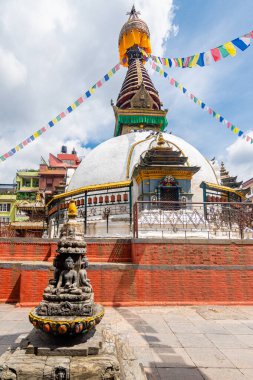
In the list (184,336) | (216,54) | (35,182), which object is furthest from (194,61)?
(35,182)

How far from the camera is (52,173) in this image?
45375 mm

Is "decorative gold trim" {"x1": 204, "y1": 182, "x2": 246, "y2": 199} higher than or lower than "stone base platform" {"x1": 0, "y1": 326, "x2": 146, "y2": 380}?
higher

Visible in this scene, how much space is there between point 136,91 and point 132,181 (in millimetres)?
15065

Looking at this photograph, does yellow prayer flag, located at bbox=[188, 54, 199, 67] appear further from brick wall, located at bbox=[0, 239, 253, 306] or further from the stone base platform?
the stone base platform

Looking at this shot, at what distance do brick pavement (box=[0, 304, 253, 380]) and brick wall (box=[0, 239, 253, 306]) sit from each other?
37 cm

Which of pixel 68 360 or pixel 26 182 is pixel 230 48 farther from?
pixel 26 182

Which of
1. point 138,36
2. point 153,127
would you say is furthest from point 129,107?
point 138,36

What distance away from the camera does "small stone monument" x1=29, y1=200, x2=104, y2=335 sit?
12.8ft

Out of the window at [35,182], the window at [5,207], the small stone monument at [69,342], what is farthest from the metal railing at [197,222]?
the window at [35,182]

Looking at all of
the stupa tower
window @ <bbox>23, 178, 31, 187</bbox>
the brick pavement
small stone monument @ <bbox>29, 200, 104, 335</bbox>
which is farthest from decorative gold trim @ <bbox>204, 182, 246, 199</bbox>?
window @ <bbox>23, 178, 31, 187</bbox>

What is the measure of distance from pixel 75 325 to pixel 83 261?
1102 mm

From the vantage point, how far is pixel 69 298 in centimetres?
416

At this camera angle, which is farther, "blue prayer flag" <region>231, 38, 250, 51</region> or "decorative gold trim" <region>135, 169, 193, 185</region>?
"decorative gold trim" <region>135, 169, 193, 185</region>

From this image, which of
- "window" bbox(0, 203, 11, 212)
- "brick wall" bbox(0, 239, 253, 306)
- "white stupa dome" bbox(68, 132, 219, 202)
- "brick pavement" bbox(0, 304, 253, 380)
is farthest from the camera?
"window" bbox(0, 203, 11, 212)
